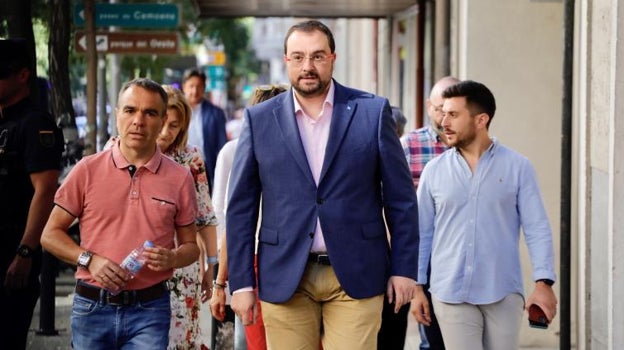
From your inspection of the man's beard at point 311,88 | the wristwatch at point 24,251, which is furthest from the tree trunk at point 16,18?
the man's beard at point 311,88

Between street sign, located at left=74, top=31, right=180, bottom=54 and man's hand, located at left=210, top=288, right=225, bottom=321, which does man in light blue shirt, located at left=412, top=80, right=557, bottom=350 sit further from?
street sign, located at left=74, top=31, right=180, bottom=54

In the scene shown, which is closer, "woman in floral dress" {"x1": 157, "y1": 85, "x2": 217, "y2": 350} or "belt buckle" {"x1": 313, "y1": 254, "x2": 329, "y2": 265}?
"belt buckle" {"x1": 313, "y1": 254, "x2": 329, "y2": 265}

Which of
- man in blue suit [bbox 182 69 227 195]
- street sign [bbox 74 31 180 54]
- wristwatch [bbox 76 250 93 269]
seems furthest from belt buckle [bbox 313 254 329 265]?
street sign [bbox 74 31 180 54]

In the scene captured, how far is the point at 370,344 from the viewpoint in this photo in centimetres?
604

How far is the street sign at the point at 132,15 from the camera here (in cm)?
1907

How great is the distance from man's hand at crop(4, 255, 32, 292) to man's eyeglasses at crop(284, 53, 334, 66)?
5.84 ft

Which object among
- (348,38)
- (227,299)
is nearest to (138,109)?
(227,299)

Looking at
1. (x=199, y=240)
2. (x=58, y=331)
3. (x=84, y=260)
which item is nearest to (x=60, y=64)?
(x=58, y=331)

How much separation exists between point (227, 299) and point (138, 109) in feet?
6.84

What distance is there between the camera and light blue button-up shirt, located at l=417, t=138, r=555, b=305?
6.99m

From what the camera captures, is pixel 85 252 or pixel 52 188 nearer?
pixel 85 252

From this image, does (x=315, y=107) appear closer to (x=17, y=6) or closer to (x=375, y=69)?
(x=17, y=6)

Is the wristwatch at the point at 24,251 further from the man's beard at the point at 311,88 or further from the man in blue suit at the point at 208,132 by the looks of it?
the man in blue suit at the point at 208,132

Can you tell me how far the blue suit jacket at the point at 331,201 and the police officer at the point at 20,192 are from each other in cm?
126
